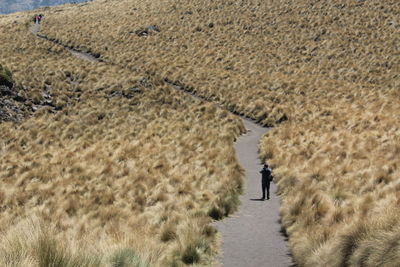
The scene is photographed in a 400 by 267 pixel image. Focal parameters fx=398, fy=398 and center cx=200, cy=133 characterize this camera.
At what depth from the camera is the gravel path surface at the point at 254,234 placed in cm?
946

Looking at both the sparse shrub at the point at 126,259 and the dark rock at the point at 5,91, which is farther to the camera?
the dark rock at the point at 5,91

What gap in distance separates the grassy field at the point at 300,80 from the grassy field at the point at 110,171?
3.64 feet

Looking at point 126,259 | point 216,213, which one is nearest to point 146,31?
point 216,213

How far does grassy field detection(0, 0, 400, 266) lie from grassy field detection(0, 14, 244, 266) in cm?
111

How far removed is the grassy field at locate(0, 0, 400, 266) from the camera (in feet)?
32.6

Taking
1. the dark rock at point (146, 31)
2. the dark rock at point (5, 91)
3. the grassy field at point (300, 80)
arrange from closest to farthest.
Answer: the grassy field at point (300, 80) → the dark rock at point (5, 91) → the dark rock at point (146, 31)

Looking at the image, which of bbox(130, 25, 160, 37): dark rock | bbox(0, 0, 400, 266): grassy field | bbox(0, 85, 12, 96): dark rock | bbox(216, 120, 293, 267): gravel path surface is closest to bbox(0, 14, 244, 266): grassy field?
bbox(216, 120, 293, 267): gravel path surface

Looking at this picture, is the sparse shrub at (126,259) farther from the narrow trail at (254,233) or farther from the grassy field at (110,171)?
the narrow trail at (254,233)

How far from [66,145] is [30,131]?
3.49 meters

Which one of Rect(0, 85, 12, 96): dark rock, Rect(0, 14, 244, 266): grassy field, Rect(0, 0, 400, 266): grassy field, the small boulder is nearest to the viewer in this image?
Rect(0, 14, 244, 266): grassy field

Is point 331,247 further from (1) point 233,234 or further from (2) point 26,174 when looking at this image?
(2) point 26,174

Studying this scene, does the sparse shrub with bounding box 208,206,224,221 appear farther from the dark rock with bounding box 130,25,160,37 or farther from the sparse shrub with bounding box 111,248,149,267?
the dark rock with bounding box 130,25,160,37

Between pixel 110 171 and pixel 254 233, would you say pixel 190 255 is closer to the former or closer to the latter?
pixel 254 233

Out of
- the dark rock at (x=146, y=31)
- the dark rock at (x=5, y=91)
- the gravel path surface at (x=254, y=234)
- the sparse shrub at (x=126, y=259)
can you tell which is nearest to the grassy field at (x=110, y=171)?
the sparse shrub at (x=126, y=259)
